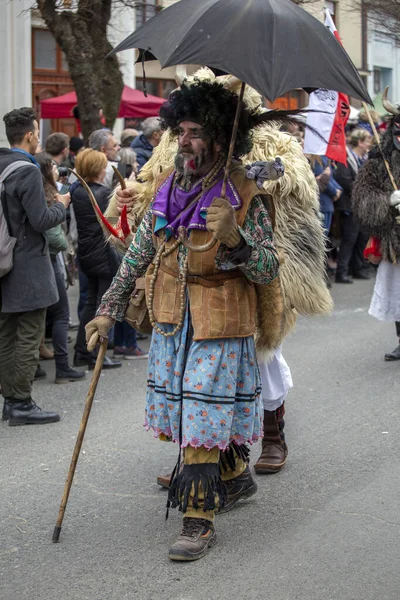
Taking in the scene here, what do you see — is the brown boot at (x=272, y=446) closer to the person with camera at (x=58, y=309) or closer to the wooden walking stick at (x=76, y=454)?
the wooden walking stick at (x=76, y=454)

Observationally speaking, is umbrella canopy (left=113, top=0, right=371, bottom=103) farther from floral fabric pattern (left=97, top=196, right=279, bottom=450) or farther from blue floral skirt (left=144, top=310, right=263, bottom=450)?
blue floral skirt (left=144, top=310, right=263, bottom=450)

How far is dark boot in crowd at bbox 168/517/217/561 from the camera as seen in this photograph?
12.6ft

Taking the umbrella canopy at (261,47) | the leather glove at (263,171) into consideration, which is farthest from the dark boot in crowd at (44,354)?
the umbrella canopy at (261,47)

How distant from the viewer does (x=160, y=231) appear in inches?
159

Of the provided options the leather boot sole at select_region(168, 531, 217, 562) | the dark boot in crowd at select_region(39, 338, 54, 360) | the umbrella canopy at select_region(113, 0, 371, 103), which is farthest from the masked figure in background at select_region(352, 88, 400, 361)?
the leather boot sole at select_region(168, 531, 217, 562)

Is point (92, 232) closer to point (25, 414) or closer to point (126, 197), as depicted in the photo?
point (25, 414)

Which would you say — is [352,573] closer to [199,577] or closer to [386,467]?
[199,577]

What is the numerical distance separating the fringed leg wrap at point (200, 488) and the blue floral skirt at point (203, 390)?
0.41 ft

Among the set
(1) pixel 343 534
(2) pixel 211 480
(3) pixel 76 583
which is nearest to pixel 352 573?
(1) pixel 343 534

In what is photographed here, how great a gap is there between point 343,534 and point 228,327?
3.57 feet

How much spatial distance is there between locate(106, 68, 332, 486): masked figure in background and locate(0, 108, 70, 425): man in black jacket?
1.08 m

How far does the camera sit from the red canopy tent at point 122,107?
563 inches

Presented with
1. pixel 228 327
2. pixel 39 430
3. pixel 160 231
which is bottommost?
pixel 39 430

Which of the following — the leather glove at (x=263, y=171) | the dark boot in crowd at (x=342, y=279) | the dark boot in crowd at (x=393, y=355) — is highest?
the leather glove at (x=263, y=171)
